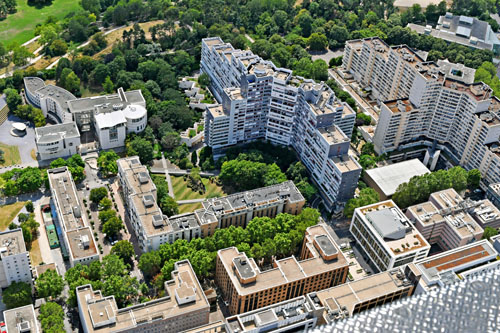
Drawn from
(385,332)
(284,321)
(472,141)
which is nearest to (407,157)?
(472,141)

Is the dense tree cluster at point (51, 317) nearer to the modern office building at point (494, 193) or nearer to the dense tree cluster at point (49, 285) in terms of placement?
the dense tree cluster at point (49, 285)

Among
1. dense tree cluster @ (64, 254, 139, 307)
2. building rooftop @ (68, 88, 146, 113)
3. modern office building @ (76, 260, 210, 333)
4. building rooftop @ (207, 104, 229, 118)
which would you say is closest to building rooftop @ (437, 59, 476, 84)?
building rooftop @ (207, 104, 229, 118)

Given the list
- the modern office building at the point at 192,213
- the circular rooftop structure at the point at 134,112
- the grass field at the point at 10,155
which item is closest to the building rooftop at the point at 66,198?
the modern office building at the point at 192,213

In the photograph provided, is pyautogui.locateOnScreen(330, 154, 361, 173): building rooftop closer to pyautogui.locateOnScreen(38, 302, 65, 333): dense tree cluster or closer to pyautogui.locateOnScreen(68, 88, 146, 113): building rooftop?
pyautogui.locateOnScreen(68, 88, 146, 113): building rooftop

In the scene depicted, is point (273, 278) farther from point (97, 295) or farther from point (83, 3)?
point (83, 3)

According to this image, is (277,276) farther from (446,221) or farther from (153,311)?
(446,221)

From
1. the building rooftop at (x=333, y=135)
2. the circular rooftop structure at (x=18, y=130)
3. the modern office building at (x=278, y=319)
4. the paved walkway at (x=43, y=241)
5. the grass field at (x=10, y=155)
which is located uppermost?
the building rooftop at (x=333, y=135)
